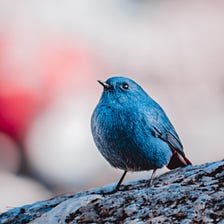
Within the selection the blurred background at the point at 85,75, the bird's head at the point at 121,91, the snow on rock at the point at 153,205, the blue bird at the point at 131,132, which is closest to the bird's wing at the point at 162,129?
the blue bird at the point at 131,132

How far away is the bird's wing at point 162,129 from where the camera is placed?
5871mm

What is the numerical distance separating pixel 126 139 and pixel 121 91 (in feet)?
1.42

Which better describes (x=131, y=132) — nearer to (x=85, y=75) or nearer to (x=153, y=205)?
(x=153, y=205)

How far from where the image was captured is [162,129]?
19.6 feet

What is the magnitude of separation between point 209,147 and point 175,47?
2032 mm

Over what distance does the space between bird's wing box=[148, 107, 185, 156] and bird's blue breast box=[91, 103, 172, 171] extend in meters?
0.07

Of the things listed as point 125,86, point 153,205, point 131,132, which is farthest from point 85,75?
point 153,205

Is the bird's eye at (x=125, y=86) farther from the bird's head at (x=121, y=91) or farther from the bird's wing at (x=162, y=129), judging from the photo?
the bird's wing at (x=162, y=129)

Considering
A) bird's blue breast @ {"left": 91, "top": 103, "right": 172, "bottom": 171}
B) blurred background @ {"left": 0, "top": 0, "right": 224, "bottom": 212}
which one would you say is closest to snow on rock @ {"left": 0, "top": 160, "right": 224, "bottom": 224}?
bird's blue breast @ {"left": 91, "top": 103, "right": 172, "bottom": 171}

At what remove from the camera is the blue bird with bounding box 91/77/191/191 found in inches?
219

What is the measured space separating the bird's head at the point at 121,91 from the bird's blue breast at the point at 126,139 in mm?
79

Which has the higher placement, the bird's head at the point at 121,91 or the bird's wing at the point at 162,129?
the bird's head at the point at 121,91

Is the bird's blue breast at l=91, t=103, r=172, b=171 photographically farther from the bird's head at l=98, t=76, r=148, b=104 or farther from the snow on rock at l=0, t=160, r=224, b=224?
the snow on rock at l=0, t=160, r=224, b=224

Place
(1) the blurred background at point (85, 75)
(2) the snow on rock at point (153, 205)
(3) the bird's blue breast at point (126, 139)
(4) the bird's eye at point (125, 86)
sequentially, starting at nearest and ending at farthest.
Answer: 1. (2) the snow on rock at point (153, 205)
2. (3) the bird's blue breast at point (126, 139)
3. (4) the bird's eye at point (125, 86)
4. (1) the blurred background at point (85, 75)
